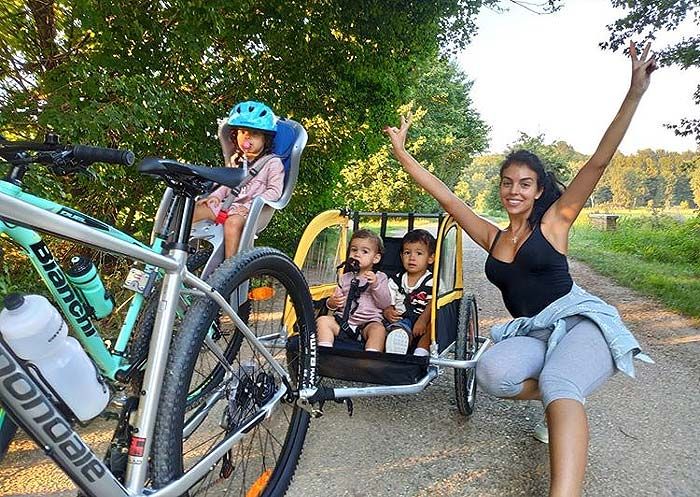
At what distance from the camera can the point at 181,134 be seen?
4477 mm

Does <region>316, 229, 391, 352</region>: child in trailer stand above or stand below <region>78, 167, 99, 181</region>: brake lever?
below

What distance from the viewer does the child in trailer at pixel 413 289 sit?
3314 millimetres

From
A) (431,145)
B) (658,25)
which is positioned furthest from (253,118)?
(431,145)

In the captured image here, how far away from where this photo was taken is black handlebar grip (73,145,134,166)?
1.65m

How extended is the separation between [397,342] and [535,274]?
35.1 inches

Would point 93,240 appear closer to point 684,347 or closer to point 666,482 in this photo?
point 666,482

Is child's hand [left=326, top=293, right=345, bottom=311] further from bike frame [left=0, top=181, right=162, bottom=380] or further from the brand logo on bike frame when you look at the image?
the brand logo on bike frame

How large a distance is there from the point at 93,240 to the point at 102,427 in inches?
77.4

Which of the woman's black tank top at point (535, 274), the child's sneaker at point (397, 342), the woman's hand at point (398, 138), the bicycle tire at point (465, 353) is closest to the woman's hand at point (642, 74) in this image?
the woman's black tank top at point (535, 274)

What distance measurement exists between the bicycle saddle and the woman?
4.81 ft

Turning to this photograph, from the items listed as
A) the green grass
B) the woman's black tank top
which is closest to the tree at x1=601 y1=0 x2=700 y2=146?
the green grass

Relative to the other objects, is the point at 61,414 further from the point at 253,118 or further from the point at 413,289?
the point at 413,289

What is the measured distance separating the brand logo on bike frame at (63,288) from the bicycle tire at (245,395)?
499 mm

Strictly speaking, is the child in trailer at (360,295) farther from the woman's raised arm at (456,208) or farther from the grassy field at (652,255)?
the grassy field at (652,255)
